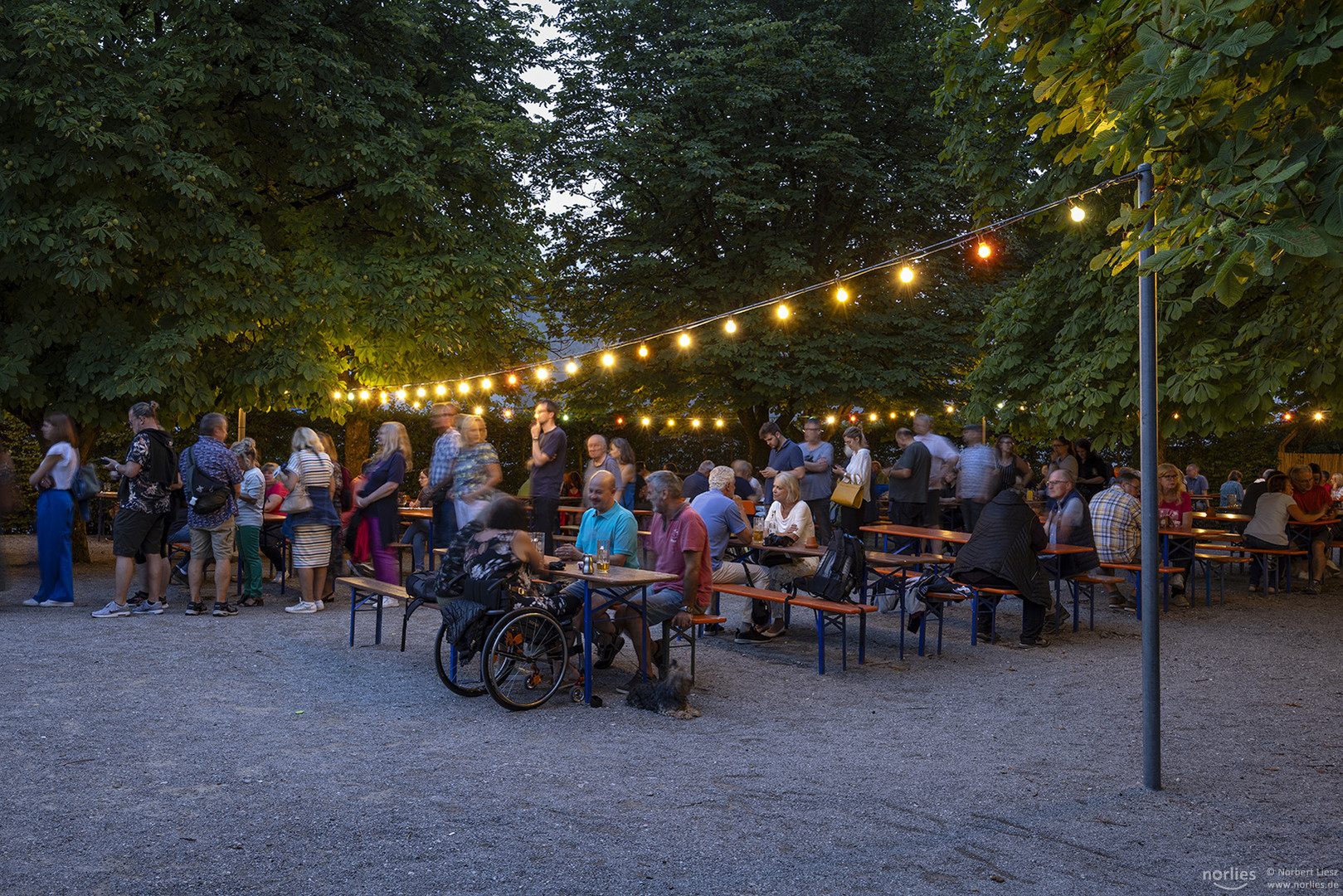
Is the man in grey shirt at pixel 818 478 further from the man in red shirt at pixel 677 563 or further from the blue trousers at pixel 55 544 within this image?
the blue trousers at pixel 55 544

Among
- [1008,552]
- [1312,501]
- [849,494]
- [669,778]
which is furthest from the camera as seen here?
[1312,501]

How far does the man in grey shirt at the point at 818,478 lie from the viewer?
33.9 ft

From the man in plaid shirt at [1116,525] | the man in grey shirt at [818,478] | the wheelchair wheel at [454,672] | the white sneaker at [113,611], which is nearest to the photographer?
the wheelchair wheel at [454,672]

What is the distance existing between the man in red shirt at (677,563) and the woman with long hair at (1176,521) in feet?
19.5

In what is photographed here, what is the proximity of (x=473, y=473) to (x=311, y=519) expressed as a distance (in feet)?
9.06

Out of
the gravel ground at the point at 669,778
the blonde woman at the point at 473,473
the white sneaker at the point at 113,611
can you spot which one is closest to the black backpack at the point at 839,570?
the gravel ground at the point at 669,778

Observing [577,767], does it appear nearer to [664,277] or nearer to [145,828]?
[145,828]

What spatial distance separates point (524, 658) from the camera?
5.69 m

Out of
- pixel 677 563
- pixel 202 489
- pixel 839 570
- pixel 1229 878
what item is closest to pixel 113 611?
pixel 202 489

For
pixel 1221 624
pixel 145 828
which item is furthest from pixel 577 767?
pixel 1221 624

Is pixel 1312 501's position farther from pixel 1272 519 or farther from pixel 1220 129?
pixel 1220 129

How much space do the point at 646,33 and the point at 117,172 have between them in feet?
36.0

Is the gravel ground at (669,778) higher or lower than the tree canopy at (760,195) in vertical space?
lower

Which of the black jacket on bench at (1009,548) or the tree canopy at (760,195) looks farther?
the tree canopy at (760,195)
